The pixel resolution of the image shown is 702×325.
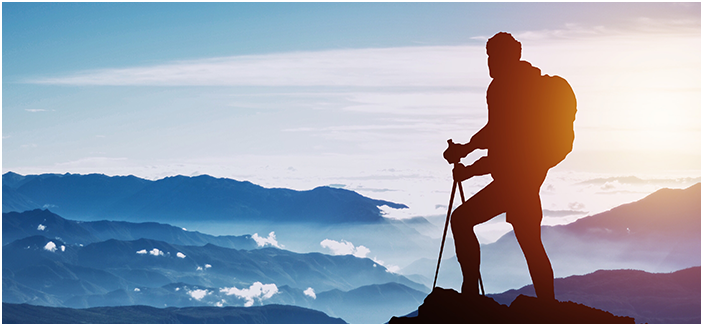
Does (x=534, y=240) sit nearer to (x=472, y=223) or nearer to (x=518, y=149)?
(x=472, y=223)

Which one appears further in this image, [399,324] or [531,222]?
[399,324]

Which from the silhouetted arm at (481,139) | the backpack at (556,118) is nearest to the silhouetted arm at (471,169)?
the silhouetted arm at (481,139)

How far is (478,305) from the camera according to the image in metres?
11.8

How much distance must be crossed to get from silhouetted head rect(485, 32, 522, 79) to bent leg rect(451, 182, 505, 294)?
6.42 feet

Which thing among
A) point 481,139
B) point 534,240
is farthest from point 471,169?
point 534,240

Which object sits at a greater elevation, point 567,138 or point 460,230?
point 567,138

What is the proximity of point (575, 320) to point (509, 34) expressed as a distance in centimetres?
488

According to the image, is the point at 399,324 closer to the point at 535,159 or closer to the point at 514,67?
the point at 535,159

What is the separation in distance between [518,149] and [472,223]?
152cm

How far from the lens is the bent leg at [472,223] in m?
11.9

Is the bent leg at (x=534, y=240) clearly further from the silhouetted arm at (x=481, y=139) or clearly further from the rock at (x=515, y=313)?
the silhouetted arm at (x=481, y=139)

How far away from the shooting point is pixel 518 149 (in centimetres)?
1159

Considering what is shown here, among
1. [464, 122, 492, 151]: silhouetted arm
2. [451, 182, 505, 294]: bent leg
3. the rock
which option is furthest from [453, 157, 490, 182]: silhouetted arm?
the rock

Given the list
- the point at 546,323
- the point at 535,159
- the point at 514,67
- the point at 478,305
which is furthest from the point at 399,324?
the point at 514,67
